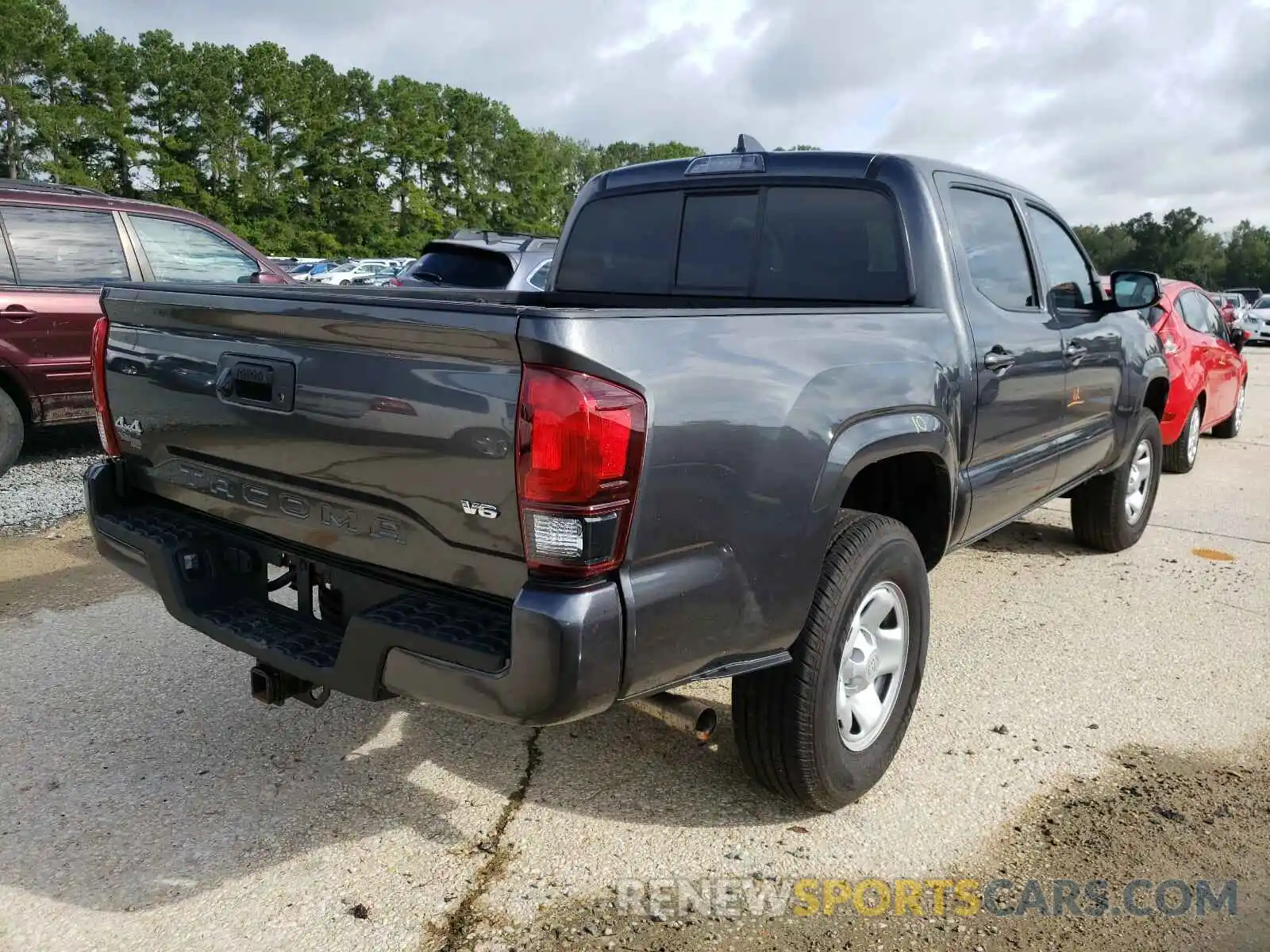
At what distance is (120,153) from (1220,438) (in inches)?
2160

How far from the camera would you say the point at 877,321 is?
2.91 m

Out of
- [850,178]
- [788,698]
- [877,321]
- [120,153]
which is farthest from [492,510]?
[120,153]

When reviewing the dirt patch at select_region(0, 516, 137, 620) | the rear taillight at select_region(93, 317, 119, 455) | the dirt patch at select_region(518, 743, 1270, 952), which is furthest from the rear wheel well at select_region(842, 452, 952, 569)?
the dirt patch at select_region(0, 516, 137, 620)

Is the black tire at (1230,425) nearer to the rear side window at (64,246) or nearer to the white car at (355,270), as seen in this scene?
the rear side window at (64,246)

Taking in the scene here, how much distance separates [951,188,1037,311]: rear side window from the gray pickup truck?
0.07 feet

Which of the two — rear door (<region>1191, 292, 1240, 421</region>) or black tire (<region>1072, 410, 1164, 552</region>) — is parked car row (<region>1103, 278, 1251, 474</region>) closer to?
rear door (<region>1191, 292, 1240, 421</region>)

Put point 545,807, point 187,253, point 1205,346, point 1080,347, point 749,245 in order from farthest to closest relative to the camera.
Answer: point 1205,346
point 187,253
point 1080,347
point 749,245
point 545,807

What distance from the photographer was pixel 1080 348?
442 cm

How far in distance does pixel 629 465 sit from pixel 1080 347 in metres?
3.13

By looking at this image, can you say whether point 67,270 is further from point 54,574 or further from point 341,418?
point 341,418

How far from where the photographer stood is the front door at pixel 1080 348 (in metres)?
4.37

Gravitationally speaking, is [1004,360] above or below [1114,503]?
above

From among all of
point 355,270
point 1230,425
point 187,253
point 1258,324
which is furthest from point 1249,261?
point 187,253

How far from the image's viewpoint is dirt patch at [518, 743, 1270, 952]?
2.39m
